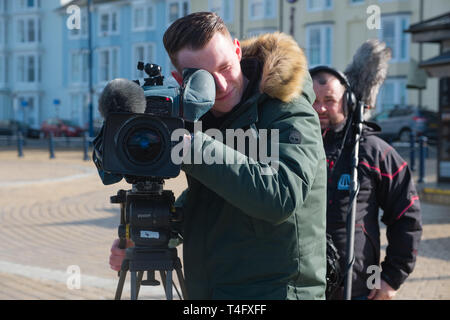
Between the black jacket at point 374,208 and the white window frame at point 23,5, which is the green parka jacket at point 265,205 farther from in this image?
the white window frame at point 23,5

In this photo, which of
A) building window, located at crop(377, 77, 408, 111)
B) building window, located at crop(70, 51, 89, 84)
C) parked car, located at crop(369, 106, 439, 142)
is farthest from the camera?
building window, located at crop(70, 51, 89, 84)

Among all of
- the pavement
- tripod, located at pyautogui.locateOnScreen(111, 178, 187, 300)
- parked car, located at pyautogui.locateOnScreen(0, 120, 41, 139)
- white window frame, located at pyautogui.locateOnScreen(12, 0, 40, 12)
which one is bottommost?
the pavement

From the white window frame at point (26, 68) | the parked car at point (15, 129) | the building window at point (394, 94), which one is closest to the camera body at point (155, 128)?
the building window at point (394, 94)

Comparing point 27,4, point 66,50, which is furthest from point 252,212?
point 27,4

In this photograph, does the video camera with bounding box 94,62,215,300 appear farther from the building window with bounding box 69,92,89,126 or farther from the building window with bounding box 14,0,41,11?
the building window with bounding box 14,0,41,11

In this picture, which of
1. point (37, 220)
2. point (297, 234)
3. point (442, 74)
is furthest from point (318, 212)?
point (442, 74)

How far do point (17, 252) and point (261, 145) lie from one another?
5748 millimetres

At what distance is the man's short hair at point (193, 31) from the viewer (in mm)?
1989

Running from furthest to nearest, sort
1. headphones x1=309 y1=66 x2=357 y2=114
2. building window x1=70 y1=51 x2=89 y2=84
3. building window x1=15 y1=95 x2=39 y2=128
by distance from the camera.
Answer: building window x1=15 y1=95 x2=39 y2=128 → building window x1=70 y1=51 x2=89 y2=84 → headphones x1=309 y1=66 x2=357 y2=114

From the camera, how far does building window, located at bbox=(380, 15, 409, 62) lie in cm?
3219

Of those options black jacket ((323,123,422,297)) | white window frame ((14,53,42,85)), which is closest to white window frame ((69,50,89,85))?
white window frame ((14,53,42,85))

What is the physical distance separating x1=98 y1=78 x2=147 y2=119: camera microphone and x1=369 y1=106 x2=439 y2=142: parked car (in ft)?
78.7

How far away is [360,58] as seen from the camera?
11.7ft

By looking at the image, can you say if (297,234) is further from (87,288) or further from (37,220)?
(37,220)
